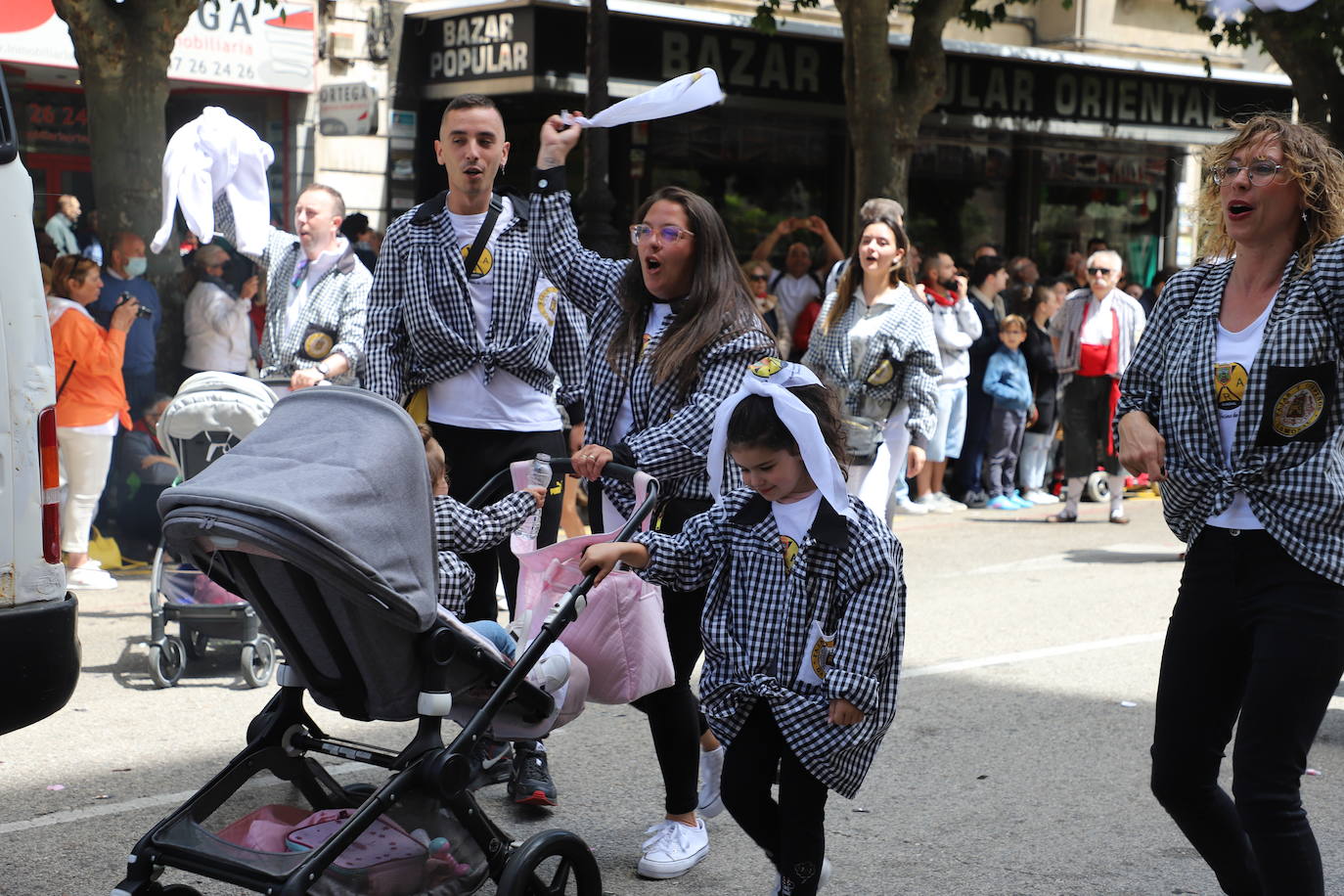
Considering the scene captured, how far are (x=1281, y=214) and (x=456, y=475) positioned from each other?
9.46 feet

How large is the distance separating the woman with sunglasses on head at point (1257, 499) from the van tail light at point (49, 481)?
290 centimetres

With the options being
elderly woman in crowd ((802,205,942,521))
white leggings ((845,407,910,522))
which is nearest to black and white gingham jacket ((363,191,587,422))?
white leggings ((845,407,910,522))

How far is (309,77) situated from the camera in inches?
618

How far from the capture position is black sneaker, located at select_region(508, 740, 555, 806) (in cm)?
525

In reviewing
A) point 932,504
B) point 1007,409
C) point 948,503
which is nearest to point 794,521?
point 932,504

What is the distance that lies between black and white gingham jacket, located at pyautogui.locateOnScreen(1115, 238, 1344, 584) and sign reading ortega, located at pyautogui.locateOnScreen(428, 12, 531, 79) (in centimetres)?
1172

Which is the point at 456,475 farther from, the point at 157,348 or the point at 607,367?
the point at 157,348

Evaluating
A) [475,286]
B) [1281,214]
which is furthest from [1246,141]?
[475,286]

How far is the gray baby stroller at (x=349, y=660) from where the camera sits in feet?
11.4

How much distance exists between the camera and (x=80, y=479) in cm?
924

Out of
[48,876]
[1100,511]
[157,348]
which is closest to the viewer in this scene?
[48,876]

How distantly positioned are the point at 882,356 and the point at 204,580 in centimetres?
352

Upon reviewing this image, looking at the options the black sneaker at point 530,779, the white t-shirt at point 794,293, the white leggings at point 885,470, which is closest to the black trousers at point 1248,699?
the black sneaker at point 530,779

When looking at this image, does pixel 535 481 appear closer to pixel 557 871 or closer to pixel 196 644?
pixel 557 871
